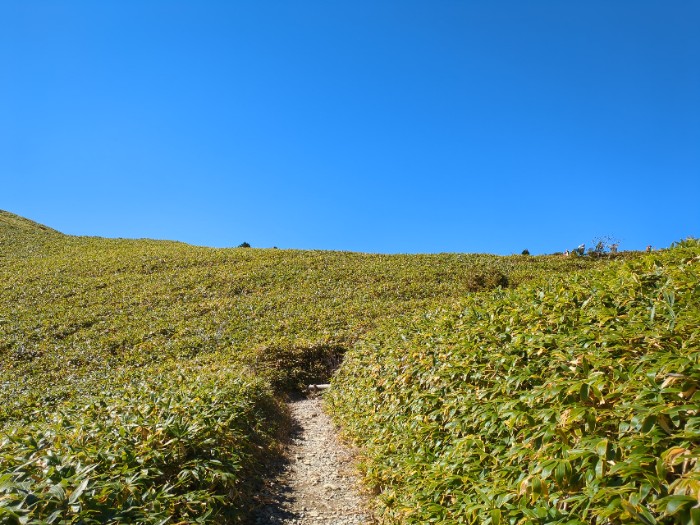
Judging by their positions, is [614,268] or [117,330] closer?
[614,268]

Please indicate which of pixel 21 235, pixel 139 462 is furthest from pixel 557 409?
pixel 21 235

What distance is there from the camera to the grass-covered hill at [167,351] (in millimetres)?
4277

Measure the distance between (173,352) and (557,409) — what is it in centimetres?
1444

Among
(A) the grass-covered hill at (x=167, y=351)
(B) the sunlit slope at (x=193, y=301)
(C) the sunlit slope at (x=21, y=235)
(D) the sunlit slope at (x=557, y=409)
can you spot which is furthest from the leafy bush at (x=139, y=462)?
(C) the sunlit slope at (x=21, y=235)

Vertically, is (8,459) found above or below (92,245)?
below

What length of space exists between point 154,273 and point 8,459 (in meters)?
23.9

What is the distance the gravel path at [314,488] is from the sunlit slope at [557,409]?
1.80 feet

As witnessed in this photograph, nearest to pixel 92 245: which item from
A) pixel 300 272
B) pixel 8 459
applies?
pixel 300 272

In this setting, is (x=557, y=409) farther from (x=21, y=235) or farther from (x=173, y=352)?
(x=21, y=235)

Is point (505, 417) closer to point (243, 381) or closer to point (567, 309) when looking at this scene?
point (567, 309)

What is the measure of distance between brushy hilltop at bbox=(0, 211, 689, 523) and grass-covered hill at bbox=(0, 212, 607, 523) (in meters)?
0.03

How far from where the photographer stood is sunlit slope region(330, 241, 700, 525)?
2.71m

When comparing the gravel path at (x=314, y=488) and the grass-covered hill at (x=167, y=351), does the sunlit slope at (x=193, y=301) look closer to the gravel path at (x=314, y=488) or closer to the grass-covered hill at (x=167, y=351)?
the grass-covered hill at (x=167, y=351)

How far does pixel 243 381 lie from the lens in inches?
376
